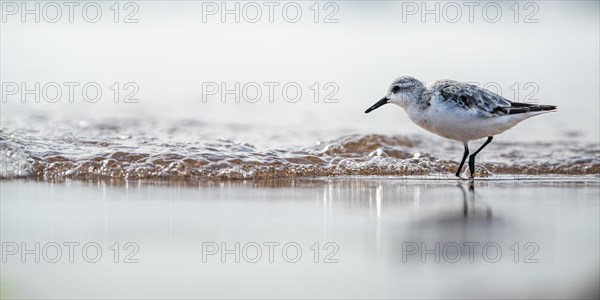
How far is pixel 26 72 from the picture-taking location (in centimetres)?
1240

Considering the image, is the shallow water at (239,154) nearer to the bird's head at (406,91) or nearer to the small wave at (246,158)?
the small wave at (246,158)

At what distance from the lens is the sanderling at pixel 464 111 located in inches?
305

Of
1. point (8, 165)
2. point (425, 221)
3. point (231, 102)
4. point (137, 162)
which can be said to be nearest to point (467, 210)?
point (425, 221)

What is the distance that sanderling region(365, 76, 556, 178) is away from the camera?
7.76 meters

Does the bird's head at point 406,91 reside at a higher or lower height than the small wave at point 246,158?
higher

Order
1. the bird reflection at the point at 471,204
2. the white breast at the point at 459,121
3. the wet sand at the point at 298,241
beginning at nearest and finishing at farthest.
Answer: the wet sand at the point at 298,241 → the bird reflection at the point at 471,204 → the white breast at the point at 459,121

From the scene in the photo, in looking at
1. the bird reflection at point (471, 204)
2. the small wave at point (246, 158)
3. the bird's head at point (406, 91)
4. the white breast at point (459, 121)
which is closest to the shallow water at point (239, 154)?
the small wave at point (246, 158)

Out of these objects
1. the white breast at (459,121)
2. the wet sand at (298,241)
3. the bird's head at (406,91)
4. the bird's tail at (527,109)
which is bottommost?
the wet sand at (298,241)

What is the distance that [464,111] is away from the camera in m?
7.73

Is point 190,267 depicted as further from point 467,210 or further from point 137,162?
point 137,162

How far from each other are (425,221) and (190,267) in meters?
1.60

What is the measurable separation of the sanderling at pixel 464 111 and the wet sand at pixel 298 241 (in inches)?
40.8

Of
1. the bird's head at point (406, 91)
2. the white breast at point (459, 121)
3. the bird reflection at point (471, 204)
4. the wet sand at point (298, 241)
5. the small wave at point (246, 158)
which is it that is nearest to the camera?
the wet sand at point (298, 241)

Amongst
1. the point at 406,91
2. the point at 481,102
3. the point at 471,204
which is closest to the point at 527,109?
the point at 481,102
